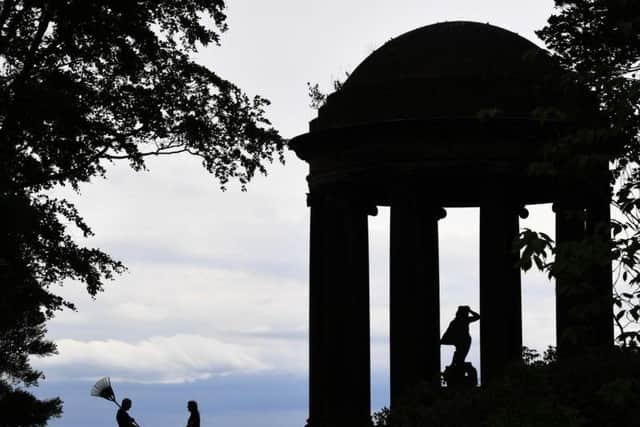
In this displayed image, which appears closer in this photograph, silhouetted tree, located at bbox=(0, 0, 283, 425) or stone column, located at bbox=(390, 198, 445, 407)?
silhouetted tree, located at bbox=(0, 0, 283, 425)

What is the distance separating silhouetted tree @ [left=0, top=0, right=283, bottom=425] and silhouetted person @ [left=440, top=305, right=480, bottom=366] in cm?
1036

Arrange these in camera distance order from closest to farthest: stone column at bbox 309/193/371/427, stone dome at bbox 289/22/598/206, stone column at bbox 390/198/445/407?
1. stone dome at bbox 289/22/598/206
2. stone column at bbox 390/198/445/407
3. stone column at bbox 309/193/371/427

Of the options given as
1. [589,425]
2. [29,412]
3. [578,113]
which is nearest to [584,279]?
[589,425]

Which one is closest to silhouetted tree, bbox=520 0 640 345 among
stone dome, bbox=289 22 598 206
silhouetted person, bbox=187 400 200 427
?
stone dome, bbox=289 22 598 206

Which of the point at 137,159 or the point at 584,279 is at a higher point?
the point at 137,159

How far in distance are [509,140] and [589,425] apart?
14.4m

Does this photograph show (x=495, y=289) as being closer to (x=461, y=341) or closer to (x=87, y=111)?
(x=461, y=341)

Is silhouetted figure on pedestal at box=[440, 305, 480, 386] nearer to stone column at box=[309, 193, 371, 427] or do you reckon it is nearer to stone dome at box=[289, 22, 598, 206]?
stone column at box=[309, 193, 371, 427]

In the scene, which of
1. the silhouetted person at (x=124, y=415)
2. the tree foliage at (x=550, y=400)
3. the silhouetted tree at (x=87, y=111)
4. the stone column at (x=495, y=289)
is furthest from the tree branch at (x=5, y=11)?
the stone column at (x=495, y=289)

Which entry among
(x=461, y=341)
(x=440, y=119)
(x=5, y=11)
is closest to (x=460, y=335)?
(x=461, y=341)

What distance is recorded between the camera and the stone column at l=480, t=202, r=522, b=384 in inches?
1674

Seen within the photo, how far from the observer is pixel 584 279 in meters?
A: 29.6

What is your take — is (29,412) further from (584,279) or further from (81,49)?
(584,279)

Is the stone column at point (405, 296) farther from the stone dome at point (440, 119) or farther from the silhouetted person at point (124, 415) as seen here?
the silhouetted person at point (124, 415)
